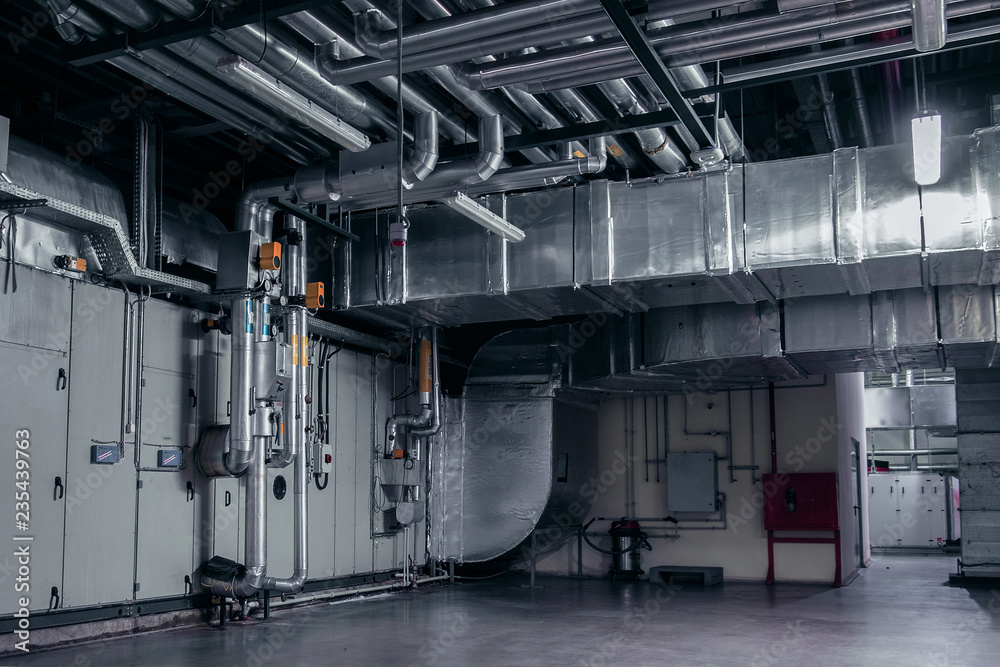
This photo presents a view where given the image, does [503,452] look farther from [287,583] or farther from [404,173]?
[404,173]

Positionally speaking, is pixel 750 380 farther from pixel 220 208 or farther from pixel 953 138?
pixel 220 208

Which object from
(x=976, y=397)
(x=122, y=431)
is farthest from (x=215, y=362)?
(x=976, y=397)

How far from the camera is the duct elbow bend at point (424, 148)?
725 cm

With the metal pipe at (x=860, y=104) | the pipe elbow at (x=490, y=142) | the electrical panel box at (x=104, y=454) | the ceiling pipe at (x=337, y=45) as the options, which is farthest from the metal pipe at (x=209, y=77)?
the metal pipe at (x=860, y=104)

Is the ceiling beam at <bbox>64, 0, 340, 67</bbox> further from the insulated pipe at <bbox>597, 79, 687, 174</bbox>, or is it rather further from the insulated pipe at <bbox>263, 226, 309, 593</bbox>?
the insulated pipe at <bbox>263, 226, 309, 593</bbox>

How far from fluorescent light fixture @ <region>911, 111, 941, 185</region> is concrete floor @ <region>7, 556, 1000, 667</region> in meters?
3.79

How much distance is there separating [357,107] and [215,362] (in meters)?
3.53

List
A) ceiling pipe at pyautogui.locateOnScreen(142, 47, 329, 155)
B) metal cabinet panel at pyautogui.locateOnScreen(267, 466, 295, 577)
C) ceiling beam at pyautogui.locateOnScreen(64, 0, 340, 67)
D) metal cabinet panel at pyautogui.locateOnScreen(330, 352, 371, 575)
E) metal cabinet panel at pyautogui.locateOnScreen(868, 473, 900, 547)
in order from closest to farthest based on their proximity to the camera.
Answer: ceiling beam at pyautogui.locateOnScreen(64, 0, 340, 67) → ceiling pipe at pyautogui.locateOnScreen(142, 47, 329, 155) → metal cabinet panel at pyautogui.locateOnScreen(267, 466, 295, 577) → metal cabinet panel at pyautogui.locateOnScreen(330, 352, 371, 575) → metal cabinet panel at pyautogui.locateOnScreen(868, 473, 900, 547)

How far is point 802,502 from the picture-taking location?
43.5 feet

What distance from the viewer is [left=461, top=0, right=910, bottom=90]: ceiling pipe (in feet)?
19.0

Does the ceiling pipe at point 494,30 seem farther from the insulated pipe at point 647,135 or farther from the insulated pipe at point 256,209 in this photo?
the insulated pipe at point 256,209

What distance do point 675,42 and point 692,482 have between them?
913 centimetres

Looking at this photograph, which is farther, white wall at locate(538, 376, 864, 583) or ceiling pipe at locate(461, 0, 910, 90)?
white wall at locate(538, 376, 864, 583)

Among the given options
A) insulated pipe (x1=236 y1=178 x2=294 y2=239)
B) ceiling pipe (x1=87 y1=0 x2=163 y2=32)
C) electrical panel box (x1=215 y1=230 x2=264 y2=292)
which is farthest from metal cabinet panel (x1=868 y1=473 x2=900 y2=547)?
ceiling pipe (x1=87 y1=0 x2=163 y2=32)
